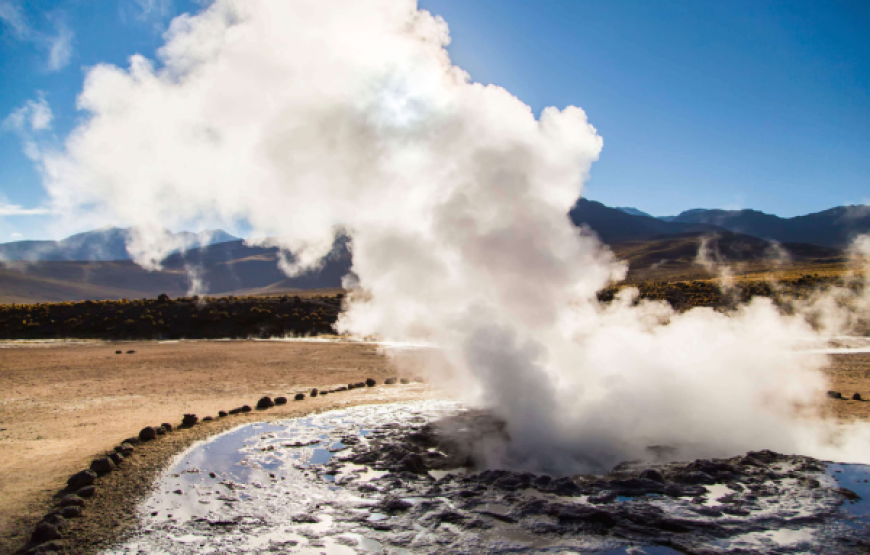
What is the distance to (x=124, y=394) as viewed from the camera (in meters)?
17.4

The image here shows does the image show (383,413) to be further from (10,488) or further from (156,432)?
(10,488)

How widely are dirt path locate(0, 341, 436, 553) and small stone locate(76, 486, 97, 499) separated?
0.40 meters

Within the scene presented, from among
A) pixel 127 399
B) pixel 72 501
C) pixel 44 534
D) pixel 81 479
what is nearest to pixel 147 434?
pixel 81 479

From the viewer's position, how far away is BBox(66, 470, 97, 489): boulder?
7985mm

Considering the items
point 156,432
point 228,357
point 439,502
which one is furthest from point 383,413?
point 228,357

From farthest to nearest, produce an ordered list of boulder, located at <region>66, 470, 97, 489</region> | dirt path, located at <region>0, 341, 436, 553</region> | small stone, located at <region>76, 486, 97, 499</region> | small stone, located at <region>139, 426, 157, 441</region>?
small stone, located at <region>139, 426, 157, 441</region>, dirt path, located at <region>0, 341, 436, 553</region>, boulder, located at <region>66, 470, 97, 489</region>, small stone, located at <region>76, 486, 97, 499</region>

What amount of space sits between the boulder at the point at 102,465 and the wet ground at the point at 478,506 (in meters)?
1.04

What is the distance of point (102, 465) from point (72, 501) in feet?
5.18

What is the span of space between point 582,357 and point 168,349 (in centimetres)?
2891

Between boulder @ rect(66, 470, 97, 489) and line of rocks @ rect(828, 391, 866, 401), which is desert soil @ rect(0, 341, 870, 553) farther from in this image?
line of rocks @ rect(828, 391, 866, 401)

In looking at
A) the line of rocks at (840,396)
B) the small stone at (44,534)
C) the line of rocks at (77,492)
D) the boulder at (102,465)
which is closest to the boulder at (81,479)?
the line of rocks at (77,492)

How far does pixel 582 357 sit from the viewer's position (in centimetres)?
1291

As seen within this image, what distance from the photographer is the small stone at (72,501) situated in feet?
23.7

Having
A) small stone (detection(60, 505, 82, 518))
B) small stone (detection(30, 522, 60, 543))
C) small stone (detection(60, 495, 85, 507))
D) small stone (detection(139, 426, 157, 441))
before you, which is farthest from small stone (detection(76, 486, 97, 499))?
small stone (detection(139, 426, 157, 441))
